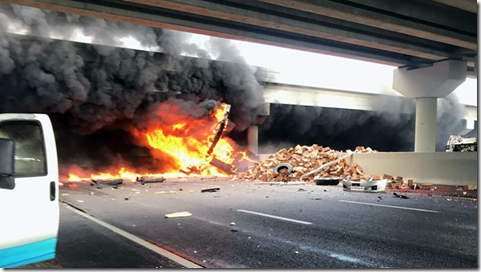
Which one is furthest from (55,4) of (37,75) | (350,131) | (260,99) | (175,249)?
(350,131)

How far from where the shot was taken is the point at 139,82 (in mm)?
21375

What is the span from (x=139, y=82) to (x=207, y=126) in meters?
4.96

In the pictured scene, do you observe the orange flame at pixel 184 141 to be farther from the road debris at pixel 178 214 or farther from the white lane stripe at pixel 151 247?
the white lane stripe at pixel 151 247

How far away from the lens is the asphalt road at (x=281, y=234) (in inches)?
186

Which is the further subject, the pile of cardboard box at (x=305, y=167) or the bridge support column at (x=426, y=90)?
the bridge support column at (x=426, y=90)

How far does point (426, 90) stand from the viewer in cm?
2259

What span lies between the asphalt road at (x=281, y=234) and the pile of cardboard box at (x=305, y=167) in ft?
24.6

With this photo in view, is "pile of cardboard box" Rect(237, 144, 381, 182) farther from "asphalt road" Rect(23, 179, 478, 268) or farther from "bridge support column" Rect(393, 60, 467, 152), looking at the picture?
"asphalt road" Rect(23, 179, 478, 268)

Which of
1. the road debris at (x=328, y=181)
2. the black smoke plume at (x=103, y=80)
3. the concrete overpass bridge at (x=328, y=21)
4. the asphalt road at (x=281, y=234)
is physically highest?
the concrete overpass bridge at (x=328, y=21)

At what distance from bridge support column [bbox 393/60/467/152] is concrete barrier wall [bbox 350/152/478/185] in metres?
7.09

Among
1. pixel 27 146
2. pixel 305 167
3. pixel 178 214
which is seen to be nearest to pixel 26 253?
pixel 27 146

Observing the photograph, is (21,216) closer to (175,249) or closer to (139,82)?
(175,249)

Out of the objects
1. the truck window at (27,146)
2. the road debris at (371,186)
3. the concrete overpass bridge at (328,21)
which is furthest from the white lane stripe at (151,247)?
the road debris at (371,186)

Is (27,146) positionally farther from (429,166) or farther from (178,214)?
(429,166)
